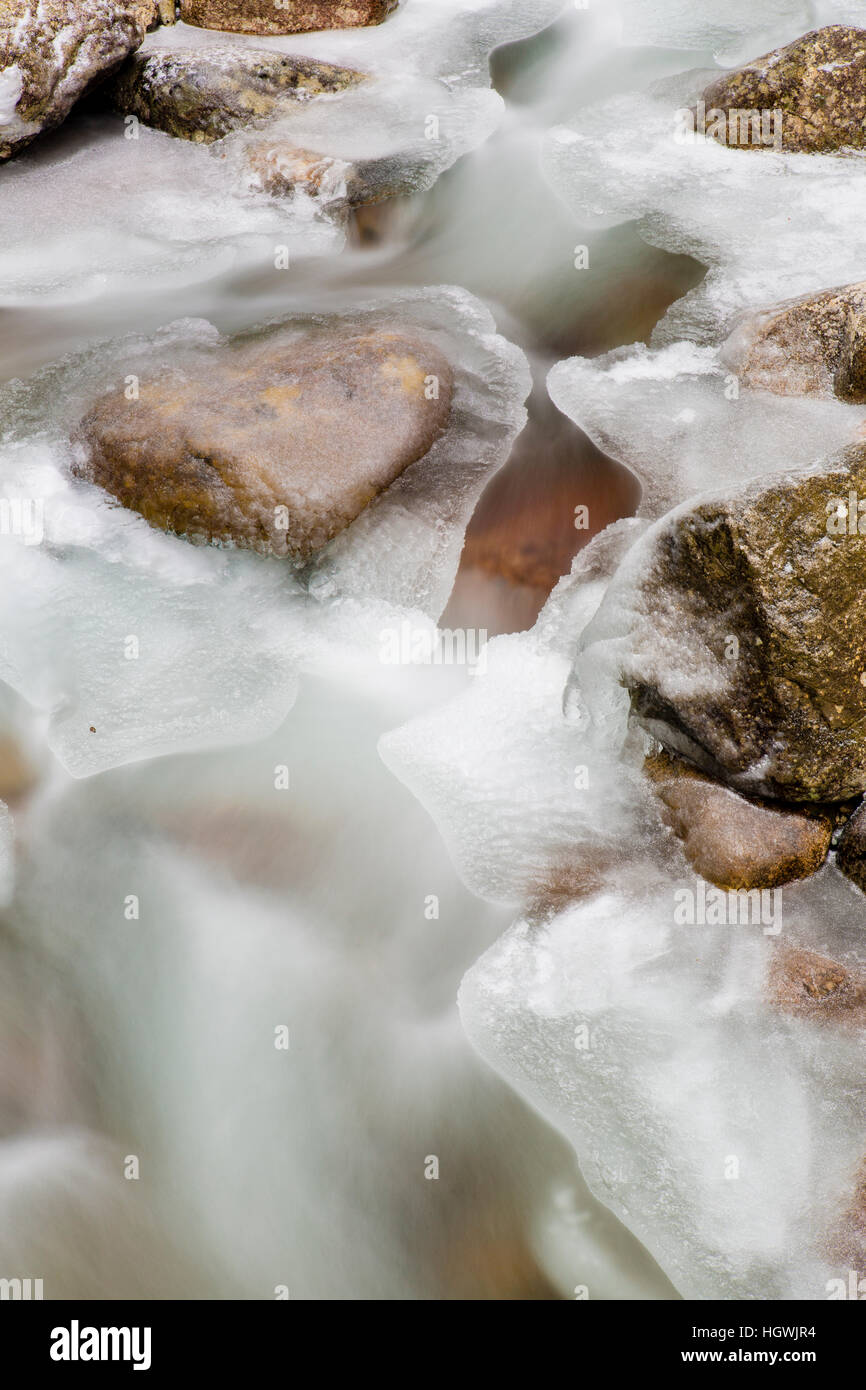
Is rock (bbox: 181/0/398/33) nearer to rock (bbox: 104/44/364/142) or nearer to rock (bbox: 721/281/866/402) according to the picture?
rock (bbox: 104/44/364/142)

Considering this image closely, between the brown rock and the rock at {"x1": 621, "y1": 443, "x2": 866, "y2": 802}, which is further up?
the rock at {"x1": 621, "y1": 443, "x2": 866, "y2": 802}

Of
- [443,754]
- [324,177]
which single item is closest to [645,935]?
[443,754]

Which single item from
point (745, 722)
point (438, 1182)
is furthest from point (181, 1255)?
point (745, 722)

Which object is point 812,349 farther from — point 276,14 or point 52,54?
point 276,14

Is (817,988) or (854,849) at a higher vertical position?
(854,849)

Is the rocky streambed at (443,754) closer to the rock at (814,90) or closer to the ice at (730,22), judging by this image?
the rock at (814,90)

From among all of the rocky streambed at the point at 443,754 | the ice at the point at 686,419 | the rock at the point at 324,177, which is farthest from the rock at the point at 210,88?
the ice at the point at 686,419

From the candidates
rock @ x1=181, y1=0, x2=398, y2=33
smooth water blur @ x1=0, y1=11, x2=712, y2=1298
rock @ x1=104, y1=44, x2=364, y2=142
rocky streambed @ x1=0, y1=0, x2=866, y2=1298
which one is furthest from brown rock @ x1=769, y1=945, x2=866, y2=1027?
rock @ x1=181, y1=0, x2=398, y2=33
